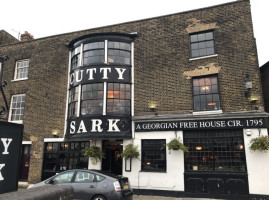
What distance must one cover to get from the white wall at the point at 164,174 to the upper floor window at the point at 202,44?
4.82 m

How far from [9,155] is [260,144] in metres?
10.2

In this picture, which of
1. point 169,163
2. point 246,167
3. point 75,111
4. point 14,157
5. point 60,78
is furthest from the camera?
point 60,78

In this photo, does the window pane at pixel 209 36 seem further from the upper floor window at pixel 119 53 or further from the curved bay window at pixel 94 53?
the curved bay window at pixel 94 53

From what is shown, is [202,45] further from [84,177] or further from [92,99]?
[84,177]

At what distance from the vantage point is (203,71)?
12977 mm

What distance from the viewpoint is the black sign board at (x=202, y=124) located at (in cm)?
1119

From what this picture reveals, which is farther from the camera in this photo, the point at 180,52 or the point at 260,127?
the point at 180,52

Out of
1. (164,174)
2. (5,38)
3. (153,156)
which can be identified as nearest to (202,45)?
(153,156)

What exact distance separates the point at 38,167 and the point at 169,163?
28.6ft

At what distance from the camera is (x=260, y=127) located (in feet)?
36.3

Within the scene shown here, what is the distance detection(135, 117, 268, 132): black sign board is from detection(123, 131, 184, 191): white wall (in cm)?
33

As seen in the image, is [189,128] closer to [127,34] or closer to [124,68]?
[124,68]

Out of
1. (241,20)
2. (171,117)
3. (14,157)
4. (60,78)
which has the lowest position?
(14,157)

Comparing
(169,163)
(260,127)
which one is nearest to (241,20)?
(260,127)
